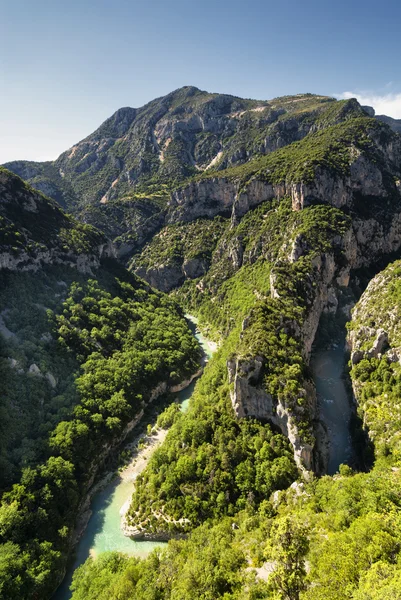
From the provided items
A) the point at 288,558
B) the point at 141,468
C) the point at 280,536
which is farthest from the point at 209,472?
the point at 288,558

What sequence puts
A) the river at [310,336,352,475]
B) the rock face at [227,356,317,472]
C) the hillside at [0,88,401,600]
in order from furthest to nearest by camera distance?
the river at [310,336,352,475] → the rock face at [227,356,317,472] → the hillside at [0,88,401,600]

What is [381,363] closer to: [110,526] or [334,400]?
[334,400]

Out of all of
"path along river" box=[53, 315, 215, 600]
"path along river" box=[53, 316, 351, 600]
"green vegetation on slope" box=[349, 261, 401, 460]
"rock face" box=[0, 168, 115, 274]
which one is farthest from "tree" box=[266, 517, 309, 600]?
"rock face" box=[0, 168, 115, 274]

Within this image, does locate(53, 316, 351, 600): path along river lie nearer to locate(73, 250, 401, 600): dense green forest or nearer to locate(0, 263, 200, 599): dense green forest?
locate(0, 263, 200, 599): dense green forest

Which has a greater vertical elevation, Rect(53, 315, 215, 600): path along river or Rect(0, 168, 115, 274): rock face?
Rect(0, 168, 115, 274): rock face

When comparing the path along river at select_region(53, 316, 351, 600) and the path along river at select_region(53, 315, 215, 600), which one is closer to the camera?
the path along river at select_region(53, 315, 215, 600)

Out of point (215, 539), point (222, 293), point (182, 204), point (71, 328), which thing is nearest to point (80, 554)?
point (215, 539)

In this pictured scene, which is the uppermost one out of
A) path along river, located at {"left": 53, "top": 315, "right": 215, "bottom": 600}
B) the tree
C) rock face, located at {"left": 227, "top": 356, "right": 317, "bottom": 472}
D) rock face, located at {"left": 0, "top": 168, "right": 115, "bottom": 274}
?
rock face, located at {"left": 0, "top": 168, "right": 115, "bottom": 274}
